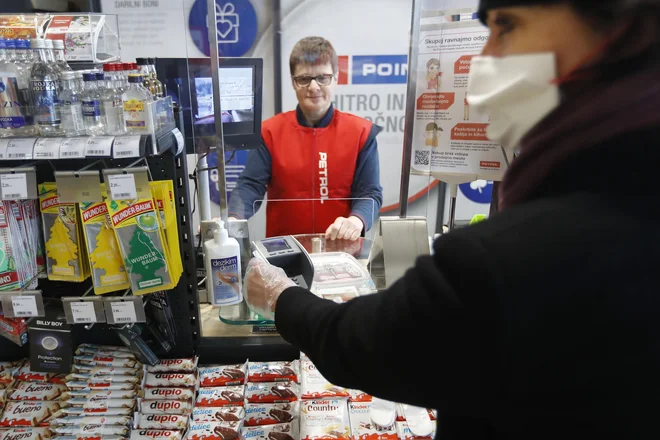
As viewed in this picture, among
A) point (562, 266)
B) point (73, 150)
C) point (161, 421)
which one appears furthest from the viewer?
point (161, 421)

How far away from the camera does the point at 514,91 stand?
71 cm

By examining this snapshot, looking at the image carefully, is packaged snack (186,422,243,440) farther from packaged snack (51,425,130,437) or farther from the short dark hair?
the short dark hair

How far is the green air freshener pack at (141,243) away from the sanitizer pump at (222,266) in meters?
0.12

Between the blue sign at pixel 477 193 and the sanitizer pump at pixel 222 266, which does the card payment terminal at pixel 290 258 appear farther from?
the blue sign at pixel 477 193

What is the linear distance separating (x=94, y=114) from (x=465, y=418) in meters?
1.17

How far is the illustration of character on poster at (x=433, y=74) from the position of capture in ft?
5.11

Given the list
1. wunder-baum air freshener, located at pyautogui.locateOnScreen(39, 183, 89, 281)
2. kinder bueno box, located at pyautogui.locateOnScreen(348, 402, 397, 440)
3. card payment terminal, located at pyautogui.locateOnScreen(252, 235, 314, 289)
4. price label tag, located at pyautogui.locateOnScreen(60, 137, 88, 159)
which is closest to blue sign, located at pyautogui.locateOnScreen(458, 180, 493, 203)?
card payment terminal, located at pyautogui.locateOnScreen(252, 235, 314, 289)

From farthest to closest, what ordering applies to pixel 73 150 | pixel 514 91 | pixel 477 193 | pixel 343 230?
pixel 477 193, pixel 343 230, pixel 73 150, pixel 514 91

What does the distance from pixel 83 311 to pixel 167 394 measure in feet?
1.29

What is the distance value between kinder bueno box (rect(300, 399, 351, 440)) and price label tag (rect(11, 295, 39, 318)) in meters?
0.83

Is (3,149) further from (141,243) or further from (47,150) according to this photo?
(141,243)

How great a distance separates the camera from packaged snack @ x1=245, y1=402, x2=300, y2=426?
150 cm

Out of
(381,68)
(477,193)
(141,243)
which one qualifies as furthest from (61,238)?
(477,193)

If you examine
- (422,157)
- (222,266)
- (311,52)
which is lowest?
(222,266)
